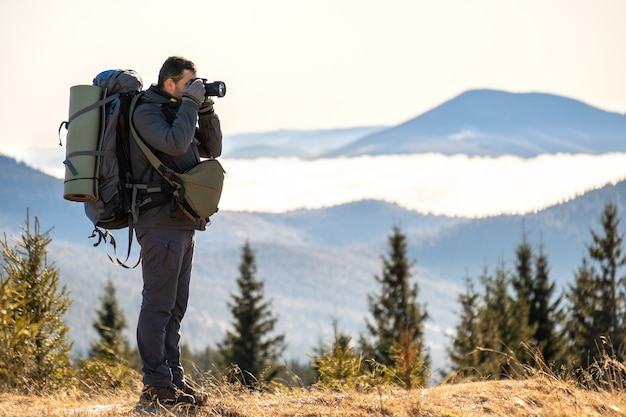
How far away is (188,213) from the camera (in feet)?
23.3

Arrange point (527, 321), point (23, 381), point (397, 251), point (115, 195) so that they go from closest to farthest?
point (115, 195) → point (23, 381) → point (527, 321) → point (397, 251)

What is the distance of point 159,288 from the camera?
23.6ft

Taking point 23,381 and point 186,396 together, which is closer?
point 186,396

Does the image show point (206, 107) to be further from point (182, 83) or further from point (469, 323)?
point (469, 323)

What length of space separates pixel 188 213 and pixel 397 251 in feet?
161

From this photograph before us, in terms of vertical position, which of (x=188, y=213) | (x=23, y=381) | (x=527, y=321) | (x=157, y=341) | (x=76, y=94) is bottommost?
(x=527, y=321)

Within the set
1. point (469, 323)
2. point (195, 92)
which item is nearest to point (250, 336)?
point (469, 323)

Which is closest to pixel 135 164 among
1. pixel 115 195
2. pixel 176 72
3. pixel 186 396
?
pixel 115 195

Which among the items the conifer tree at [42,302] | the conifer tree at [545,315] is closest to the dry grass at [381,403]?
the conifer tree at [42,302]

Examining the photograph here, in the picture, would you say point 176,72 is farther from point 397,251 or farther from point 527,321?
point 397,251

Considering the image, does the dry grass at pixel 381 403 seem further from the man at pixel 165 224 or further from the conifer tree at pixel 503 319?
the conifer tree at pixel 503 319

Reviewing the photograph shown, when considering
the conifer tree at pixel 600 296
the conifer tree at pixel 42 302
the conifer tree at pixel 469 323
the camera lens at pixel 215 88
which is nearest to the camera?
the camera lens at pixel 215 88

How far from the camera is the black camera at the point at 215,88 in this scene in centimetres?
717

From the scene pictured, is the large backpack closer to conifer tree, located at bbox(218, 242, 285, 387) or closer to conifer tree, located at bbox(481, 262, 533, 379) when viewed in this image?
conifer tree, located at bbox(481, 262, 533, 379)
